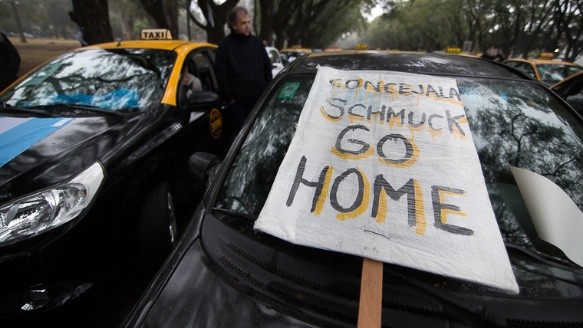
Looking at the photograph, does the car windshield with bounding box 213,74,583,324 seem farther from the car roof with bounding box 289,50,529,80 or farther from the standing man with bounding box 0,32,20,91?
the standing man with bounding box 0,32,20,91

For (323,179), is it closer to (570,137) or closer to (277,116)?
(277,116)

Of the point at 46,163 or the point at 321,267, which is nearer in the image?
the point at 321,267

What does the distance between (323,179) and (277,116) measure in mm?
666

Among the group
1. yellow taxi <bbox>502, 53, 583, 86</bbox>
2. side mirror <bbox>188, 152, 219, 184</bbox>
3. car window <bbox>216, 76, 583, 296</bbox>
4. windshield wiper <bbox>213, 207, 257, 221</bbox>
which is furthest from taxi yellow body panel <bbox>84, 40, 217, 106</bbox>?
yellow taxi <bbox>502, 53, 583, 86</bbox>

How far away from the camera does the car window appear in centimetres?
→ 136

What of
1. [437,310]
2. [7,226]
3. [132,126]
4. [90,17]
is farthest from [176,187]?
[90,17]

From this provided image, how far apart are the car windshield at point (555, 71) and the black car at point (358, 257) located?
7.29 m

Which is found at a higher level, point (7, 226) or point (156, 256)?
point (7, 226)

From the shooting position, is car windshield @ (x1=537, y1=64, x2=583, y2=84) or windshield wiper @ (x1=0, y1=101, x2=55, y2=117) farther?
car windshield @ (x1=537, y1=64, x2=583, y2=84)

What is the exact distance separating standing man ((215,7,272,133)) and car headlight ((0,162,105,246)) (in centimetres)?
211

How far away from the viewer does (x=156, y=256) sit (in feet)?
7.54

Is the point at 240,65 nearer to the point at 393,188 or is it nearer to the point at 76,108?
the point at 76,108

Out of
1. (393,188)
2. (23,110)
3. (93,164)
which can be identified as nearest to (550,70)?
(393,188)

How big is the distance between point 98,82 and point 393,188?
8.88 ft
